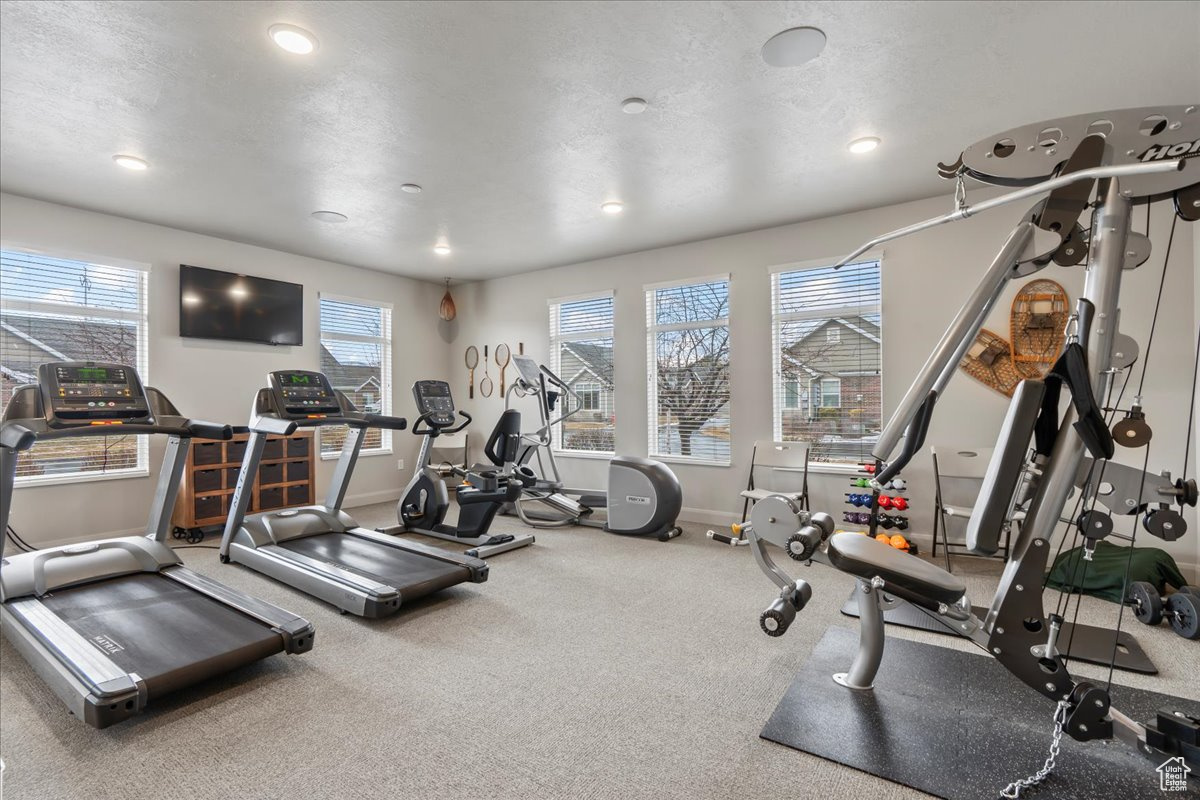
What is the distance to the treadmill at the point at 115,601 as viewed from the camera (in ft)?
7.07

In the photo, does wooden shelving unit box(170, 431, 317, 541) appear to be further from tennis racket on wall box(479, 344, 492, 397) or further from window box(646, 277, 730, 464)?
window box(646, 277, 730, 464)

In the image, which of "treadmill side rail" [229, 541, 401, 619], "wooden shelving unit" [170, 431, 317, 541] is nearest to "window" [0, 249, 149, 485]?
"wooden shelving unit" [170, 431, 317, 541]

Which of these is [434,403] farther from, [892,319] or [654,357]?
[892,319]

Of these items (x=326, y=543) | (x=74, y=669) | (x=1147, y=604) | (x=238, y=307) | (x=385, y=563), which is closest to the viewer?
(x=74, y=669)

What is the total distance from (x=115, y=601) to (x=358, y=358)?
160 inches

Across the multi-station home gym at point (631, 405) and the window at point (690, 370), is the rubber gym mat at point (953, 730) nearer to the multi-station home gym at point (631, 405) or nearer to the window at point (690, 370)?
→ the multi-station home gym at point (631, 405)

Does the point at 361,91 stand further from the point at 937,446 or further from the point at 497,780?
the point at 937,446

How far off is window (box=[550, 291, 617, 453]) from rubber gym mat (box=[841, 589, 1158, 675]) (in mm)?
3514

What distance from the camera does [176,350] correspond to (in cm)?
514

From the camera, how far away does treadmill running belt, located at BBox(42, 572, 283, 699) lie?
88.6 inches

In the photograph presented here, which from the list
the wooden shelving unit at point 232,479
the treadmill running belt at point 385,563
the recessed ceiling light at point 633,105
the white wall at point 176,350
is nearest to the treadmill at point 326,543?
the treadmill running belt at point 385,563

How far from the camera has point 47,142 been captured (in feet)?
11.1

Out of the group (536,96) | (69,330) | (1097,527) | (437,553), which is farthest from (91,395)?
(1097,527)

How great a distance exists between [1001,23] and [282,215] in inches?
197
